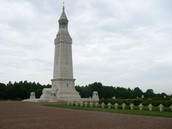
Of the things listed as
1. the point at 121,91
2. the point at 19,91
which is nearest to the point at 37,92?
the point at 19,91

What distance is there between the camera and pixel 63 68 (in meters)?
68.8

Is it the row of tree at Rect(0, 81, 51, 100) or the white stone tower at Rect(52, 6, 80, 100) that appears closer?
the white stone tower at Rect(52, 6, 80, 100)

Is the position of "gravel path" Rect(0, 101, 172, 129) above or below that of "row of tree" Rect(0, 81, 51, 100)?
below

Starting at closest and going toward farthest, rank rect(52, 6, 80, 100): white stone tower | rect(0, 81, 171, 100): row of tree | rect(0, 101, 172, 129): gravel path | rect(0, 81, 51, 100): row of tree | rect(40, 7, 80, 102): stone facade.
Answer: rect(0, 101, 172, 129): gravel path, rect(40, 7, 80, 102): stone facade, rect(52, 6, 80, 100): white stone tower, rect(0, 81, 51, 100): row of tree, rect(0, 81, 171, 100): row of tree

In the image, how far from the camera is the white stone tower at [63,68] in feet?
220

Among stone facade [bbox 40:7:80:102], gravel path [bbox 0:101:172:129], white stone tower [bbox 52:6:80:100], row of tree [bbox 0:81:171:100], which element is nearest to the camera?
gravel path [bbox 0:101:172:129]

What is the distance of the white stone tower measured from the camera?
67.0 metres

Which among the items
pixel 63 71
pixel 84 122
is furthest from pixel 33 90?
pixel 84 122

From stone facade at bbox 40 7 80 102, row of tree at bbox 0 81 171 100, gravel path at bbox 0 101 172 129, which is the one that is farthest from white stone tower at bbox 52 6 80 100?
gravel path at bbox 0 101 172 129

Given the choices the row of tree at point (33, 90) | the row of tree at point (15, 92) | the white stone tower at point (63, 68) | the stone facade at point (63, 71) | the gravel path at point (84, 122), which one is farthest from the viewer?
the row of tree at point (33, 90)

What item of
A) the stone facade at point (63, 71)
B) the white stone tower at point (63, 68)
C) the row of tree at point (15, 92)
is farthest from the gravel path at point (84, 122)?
the row of tree at point (15, 92)

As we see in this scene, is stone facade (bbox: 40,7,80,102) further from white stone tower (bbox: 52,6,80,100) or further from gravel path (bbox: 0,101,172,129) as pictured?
gravel path (bbox: 0,101,172,129)

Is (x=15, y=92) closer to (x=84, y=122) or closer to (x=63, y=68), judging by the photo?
(x=63, y=68)

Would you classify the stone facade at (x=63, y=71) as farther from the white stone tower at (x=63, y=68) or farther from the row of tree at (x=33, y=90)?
the row of tree at (x=33, y=90)
